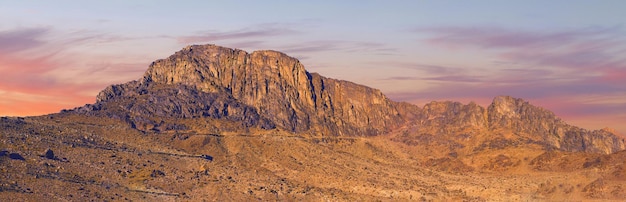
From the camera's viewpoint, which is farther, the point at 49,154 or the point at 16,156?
the point at 49,154

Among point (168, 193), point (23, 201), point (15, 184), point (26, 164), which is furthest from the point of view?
point (168, 193)

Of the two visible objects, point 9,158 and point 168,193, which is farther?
point 168,193

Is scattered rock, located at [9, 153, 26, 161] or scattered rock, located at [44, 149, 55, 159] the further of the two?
scattered rock, located at [44, 149, 55, 159]

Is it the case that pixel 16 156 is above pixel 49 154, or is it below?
above

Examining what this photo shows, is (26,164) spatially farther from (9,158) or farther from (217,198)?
(217,198)

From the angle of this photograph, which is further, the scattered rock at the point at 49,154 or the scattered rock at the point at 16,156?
the scattered rock at the point at 49,154

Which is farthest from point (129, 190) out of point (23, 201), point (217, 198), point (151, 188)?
point (23, 201)

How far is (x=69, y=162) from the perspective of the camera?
655 ft

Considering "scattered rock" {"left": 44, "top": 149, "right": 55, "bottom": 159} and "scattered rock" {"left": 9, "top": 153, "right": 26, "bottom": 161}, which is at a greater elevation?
"scattered rock" {"left": 9, "top": 153, "right": 26, "bottom": 161}

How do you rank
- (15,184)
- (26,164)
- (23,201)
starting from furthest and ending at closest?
(26,164) < (15,184) < (23,201)

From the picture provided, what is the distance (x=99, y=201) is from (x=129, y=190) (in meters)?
20.1

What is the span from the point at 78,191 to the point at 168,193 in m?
26.8

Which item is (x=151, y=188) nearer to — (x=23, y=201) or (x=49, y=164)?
(x=49, y=164)

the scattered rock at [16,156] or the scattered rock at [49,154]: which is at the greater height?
the scattered rock at [16,156]
